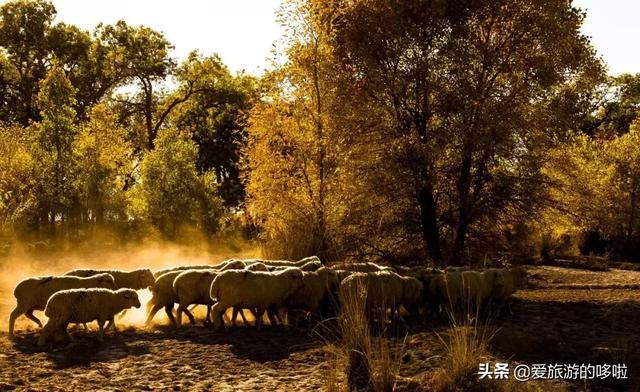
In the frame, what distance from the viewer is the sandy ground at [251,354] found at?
871 cm

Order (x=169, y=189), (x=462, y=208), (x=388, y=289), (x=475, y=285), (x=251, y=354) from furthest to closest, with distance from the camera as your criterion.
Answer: (x=169, y=189) < (x=462, y=208) < (x=475, y=285) < (x=388, y=289) < (x=251, y=354)

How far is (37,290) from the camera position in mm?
12539

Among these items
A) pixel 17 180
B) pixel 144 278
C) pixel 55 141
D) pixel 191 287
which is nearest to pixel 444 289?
pixel 191 287

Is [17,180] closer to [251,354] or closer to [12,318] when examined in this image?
[12,318]

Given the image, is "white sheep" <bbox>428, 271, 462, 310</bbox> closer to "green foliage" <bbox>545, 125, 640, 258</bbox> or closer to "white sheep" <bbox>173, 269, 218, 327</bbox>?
"white sheep" <bbox>173, 269, 218, 327</bbox>

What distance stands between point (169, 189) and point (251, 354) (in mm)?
27638

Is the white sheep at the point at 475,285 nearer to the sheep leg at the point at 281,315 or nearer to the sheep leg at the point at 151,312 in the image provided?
the sheep leg at the point at 281,315

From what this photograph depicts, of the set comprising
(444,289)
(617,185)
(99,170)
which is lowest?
(444,289)

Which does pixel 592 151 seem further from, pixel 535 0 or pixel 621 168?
pixel 535 0

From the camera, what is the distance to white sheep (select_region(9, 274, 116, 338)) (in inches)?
485

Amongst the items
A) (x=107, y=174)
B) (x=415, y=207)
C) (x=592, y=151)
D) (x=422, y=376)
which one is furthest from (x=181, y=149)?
(x=422, y=376)

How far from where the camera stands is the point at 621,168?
3388 cm

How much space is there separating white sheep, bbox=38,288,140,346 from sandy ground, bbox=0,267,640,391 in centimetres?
34

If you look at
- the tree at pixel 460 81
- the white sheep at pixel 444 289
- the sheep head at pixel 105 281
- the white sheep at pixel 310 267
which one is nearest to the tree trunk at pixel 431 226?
the tree at pixel 460 81
